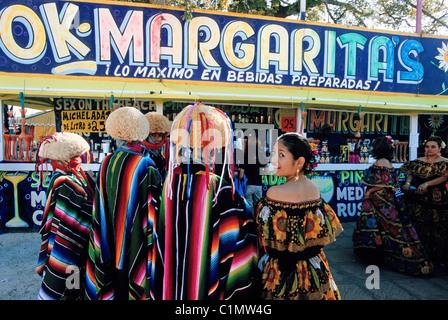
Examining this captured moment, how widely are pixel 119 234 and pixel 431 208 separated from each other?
4.35m

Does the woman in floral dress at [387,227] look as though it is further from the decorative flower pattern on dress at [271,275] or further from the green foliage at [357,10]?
the green foliage at [357,10]

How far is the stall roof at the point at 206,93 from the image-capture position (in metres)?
5.24

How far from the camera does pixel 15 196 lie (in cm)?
550

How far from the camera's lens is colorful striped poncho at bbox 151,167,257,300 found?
1710 millimetres

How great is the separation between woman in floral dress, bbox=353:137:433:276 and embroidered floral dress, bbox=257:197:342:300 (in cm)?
263

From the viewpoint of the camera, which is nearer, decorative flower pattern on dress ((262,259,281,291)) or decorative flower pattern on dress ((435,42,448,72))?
decorative flower pattern on dress ((262,259,281,291))

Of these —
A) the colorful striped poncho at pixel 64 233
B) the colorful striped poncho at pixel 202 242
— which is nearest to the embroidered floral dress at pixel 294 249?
the colorful striped poncho at pixel 202 242

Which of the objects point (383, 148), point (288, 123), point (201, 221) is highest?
point (288, 123)

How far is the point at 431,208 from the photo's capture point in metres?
4.39

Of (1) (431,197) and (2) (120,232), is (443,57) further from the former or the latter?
(2) (120,232)

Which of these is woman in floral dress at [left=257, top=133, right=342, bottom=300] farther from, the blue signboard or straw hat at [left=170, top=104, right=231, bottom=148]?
the blue signboard

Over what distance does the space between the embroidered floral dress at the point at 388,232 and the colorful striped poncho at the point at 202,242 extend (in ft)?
10.5

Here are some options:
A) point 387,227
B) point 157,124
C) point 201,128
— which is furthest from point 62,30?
point 387,227

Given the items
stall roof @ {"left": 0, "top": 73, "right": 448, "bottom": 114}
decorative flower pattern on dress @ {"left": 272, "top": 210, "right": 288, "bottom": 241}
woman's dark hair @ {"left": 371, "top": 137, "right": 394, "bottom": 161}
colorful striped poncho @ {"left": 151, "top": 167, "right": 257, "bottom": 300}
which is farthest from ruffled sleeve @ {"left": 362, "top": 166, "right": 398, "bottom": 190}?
colorful striped poncho @ {"left": 151, "top": 167, "right": 257, "bottom": 300}
